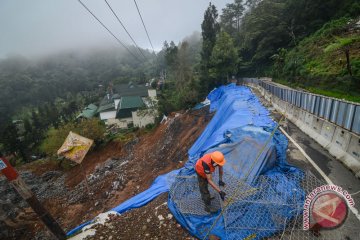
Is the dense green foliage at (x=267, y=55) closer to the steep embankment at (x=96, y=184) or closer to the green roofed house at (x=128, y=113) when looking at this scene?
the green roofed house at (x=128, y=113)

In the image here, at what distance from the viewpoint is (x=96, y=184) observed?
15148mm

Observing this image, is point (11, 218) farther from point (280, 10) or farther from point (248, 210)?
point (280, 10)

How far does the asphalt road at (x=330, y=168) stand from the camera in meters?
4.13

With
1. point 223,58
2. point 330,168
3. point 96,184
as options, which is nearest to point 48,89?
point 223,58

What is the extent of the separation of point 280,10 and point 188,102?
21.7 m

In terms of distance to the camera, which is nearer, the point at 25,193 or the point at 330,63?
the point at 25,193

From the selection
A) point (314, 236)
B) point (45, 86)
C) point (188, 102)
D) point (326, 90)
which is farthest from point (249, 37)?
point (45, 86)

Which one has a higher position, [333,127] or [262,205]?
[333,127]

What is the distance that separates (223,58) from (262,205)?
27496 millimetres

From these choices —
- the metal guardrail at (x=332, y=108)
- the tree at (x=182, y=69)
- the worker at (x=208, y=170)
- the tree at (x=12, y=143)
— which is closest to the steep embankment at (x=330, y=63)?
the metal guardrail at (x=332, y=108)

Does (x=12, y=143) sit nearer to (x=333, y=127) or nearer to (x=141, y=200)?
(x=141, y=200)

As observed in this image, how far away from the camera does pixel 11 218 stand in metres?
11.6

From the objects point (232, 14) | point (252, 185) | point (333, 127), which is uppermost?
point (232, 14)

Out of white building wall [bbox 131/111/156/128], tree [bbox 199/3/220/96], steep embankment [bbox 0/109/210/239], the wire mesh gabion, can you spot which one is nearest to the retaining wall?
the wire mesh gabion
